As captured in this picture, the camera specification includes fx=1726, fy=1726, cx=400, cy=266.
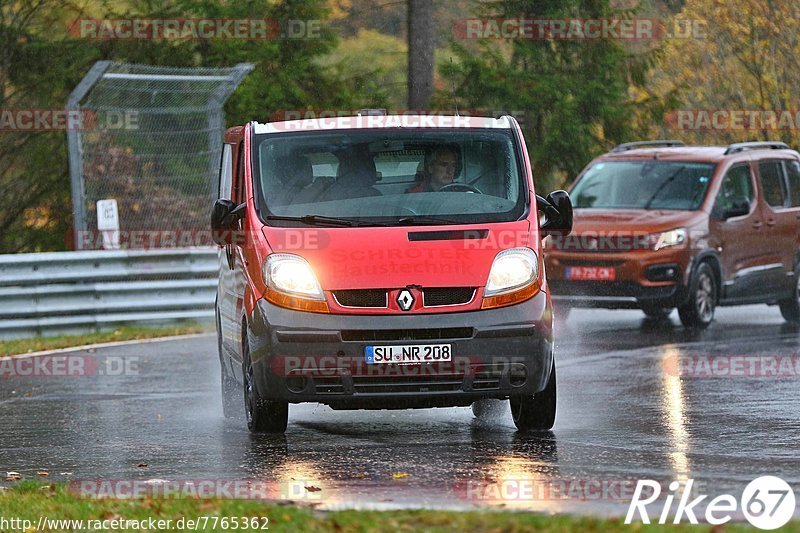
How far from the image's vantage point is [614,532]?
6766 millimetres

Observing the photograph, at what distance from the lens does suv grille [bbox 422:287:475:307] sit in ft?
33.0

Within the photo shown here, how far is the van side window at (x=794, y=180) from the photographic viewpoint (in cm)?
1986

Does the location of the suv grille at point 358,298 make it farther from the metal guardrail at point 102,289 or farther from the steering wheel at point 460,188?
Answer: the metal guardrail at point 102,289

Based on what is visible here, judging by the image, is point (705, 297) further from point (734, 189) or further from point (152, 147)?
point (152, 147)

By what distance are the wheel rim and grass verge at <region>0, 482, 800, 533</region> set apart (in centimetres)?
1098

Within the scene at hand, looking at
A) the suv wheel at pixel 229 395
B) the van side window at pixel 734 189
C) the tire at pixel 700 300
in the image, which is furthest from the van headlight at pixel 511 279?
the van side window at pixel 734 189

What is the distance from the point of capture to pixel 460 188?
10797 mm

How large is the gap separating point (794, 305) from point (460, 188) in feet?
32.4

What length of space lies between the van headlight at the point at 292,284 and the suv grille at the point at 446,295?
0.60 m

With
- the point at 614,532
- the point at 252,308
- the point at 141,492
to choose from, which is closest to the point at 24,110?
the point at 252,308

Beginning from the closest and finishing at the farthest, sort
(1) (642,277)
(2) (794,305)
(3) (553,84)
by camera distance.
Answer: (1) (642,277) < (2) (794,305) < (3) (553,84)

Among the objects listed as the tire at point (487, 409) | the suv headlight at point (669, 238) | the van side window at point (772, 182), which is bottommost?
the tire at point (487, 409)

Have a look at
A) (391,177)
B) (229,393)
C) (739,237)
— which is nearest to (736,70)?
(739,237)

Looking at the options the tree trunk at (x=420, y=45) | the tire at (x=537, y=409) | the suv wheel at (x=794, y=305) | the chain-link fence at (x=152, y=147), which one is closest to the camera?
the tire at (x=537, y=409)
